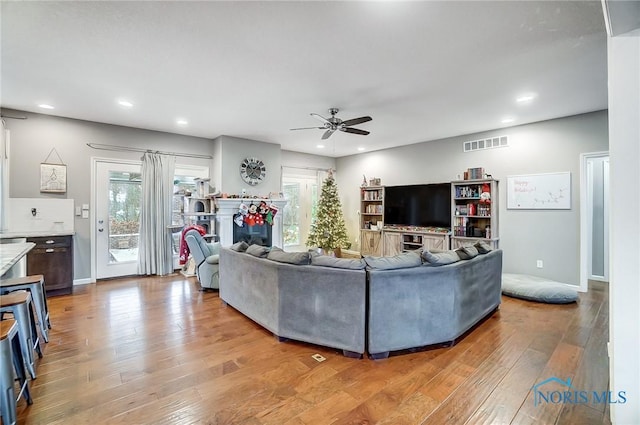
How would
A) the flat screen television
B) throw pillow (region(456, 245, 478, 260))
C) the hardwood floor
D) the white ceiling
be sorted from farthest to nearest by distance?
the flat screen television < throw pillow (region(456, 245, 478, 260)) < the white ceiling < the hardwood floor

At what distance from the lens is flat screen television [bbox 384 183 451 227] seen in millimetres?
5855

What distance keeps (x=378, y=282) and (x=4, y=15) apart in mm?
3626

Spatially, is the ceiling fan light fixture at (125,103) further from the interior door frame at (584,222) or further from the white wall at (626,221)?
the interior door frame at (584,222)

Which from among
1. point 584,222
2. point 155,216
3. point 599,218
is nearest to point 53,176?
point 155,216

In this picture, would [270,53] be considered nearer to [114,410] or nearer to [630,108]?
[630,108]

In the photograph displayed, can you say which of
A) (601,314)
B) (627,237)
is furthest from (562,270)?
(627,237)

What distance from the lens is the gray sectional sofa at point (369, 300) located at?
2.59 metres

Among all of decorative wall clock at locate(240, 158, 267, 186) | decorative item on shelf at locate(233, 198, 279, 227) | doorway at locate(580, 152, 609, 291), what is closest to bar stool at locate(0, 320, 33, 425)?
decorative item on shelf at locate(233, 198, 279, 227)

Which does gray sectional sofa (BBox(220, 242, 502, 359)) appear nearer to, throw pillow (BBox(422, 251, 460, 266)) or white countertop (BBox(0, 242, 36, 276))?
throw pillow (BBox(422, 251, 460, 266))

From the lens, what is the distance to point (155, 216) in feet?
17.9

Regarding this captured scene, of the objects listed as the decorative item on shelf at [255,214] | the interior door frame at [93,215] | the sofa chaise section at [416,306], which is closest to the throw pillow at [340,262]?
the sofa chaise section at [416,306]

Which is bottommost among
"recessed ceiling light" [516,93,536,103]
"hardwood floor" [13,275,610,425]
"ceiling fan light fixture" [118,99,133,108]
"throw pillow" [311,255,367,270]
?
"hardwood floor" [13,275,610,425]

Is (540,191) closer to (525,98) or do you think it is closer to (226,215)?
(525,98)

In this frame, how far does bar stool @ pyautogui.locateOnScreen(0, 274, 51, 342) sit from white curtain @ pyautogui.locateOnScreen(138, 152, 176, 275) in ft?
8.15
